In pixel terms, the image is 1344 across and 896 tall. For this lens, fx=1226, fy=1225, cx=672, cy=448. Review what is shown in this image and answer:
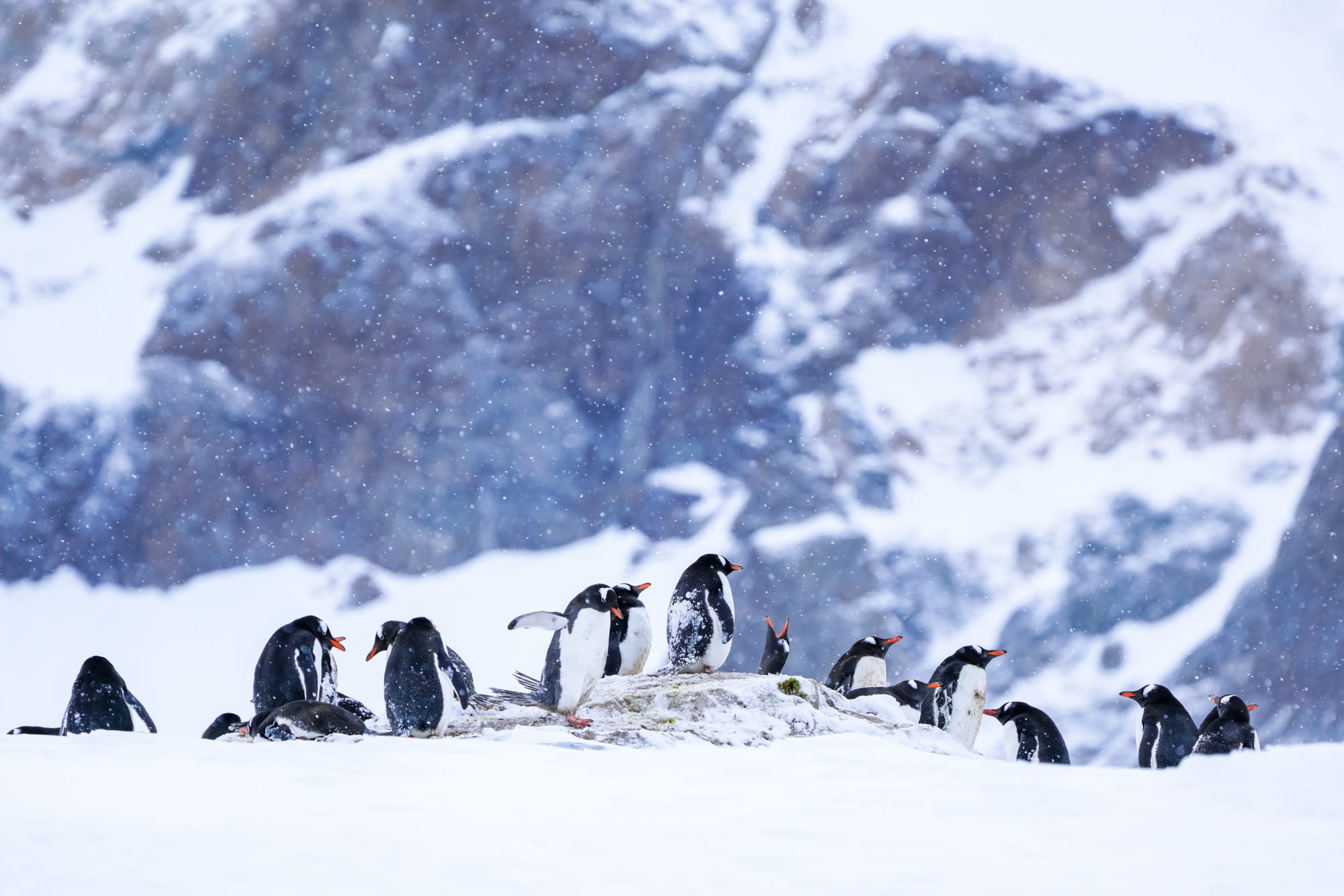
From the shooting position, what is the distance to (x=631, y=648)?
8.25 m

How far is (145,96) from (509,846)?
5579 cm

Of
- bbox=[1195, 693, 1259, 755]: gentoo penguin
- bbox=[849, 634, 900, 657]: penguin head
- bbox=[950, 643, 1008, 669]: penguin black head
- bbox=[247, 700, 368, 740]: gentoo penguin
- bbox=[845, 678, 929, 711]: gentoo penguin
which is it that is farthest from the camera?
bbox=[849, 634, 900, 657]: penguin head

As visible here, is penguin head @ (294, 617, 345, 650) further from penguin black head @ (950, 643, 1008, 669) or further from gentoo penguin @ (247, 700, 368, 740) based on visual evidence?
penguin black head @ (950, 643, 1008, 669)

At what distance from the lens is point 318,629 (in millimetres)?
6887

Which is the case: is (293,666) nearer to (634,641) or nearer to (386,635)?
(386,635)

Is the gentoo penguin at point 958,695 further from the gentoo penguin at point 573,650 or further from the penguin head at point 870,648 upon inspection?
the gentoo penguin at point 573,650

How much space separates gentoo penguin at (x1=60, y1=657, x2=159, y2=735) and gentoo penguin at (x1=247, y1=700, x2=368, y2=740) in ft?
5.13

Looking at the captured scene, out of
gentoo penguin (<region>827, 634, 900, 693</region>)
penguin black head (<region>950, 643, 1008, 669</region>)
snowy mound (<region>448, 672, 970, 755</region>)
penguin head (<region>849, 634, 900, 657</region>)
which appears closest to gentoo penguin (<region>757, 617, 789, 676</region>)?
gentoo penguin (<region>827, 634, 900, 693</region>)

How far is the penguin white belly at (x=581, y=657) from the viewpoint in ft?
20.2

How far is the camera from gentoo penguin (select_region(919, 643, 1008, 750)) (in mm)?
8023

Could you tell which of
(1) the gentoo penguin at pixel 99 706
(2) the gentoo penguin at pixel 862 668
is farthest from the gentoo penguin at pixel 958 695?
(1) the gentoo penguin at pixel 99 706

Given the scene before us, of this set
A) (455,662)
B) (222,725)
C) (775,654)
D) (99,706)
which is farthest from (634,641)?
(99,706)

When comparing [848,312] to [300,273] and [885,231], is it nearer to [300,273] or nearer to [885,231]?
[885,231]

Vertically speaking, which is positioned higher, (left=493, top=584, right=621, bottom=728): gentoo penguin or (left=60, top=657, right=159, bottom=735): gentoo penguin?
(left=493, top=584, right=621, bottom=728): gentoo penguin
